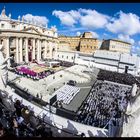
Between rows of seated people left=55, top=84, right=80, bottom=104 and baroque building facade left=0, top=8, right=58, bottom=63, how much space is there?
13.1 meters

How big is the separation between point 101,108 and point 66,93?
353 cm

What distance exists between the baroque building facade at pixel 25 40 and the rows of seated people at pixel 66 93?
42.8 ft

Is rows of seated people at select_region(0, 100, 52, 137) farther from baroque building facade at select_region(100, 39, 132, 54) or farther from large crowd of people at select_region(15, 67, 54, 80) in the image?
baroque building facade at select_region(100, 39, 132, 54)

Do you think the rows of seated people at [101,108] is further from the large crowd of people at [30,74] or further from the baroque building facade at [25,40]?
the baroque building facade at [25,40]

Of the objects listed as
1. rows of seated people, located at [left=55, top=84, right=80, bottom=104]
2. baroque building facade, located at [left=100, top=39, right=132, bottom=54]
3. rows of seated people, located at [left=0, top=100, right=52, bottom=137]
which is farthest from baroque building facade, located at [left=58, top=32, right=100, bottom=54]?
rows of seated people, located at [left=0, top=100, right=52, bottom=137]

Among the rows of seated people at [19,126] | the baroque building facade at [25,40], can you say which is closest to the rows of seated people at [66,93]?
the rows of seated people at [19,126]

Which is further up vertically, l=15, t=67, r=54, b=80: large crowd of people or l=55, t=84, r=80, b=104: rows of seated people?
l=15, t=67, r=54, b=80: large crowd of people

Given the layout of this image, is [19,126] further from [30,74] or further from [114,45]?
[114,45]

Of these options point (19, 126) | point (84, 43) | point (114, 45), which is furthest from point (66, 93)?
point (114, 45)

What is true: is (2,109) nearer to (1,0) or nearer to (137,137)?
(1,0)

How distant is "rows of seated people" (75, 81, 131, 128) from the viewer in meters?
9.67

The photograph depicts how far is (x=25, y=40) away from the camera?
28.5m

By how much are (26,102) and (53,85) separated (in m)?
6.72

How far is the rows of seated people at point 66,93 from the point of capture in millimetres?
12659
